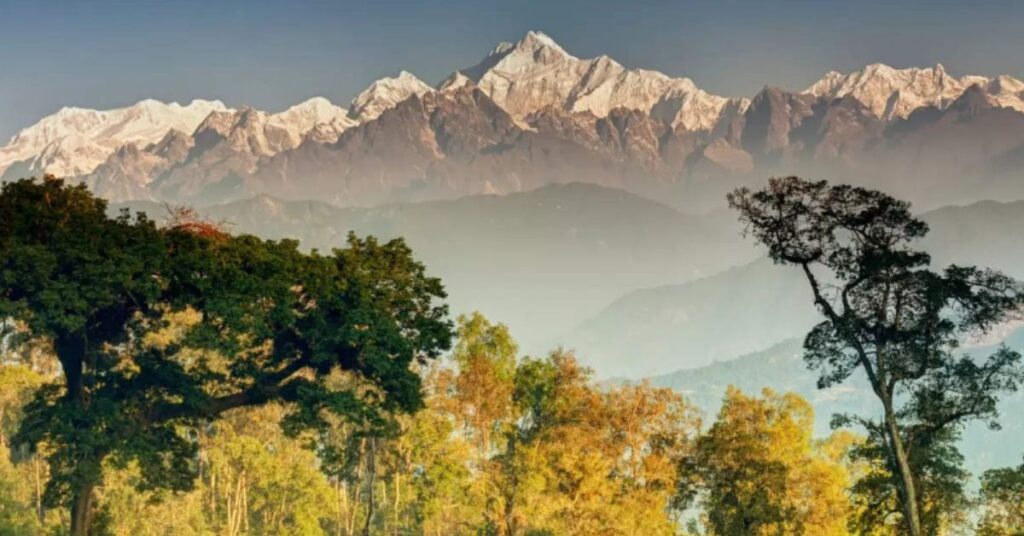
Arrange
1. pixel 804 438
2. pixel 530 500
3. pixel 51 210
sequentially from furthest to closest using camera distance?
pixel 804 438 < pixel 530 500 < pixel 51 210

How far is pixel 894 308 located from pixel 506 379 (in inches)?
1003

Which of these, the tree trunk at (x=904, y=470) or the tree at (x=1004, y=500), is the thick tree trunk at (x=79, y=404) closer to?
the tree trunk at (x=904, y=470)

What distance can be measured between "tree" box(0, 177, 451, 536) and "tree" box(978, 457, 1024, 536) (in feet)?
78.6

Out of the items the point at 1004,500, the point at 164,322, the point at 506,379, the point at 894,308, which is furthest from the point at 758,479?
the point at 164,322

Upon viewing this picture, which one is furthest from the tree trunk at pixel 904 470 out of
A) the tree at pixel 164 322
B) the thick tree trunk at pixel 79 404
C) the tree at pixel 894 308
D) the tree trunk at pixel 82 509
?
the tree trunk at pixel 82 509

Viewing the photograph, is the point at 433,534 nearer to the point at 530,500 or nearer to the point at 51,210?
the point at 530,500

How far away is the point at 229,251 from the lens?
142ft

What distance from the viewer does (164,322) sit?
43125mm

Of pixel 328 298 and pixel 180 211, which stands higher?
pixel 180 211

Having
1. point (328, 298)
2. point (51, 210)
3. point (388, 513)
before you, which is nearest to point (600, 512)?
point (328, 298)

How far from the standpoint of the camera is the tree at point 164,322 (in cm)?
3969

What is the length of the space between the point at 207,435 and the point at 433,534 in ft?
65.3

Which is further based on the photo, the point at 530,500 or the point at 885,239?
the point at 530,500

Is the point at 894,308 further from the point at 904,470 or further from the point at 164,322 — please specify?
the point at 164,322
